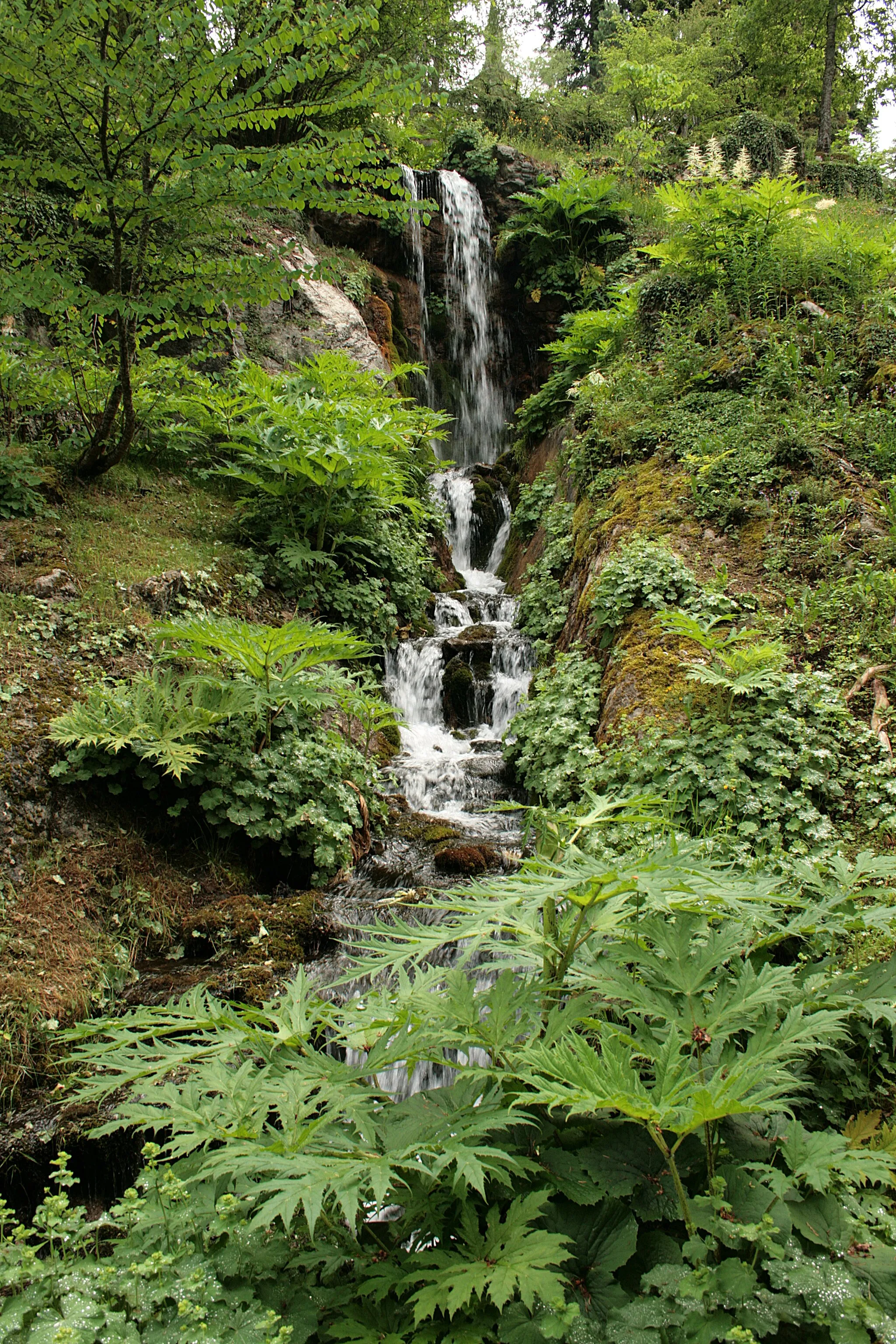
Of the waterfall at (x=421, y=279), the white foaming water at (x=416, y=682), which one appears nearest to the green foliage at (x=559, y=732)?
the white foaming water at (x=416, y=682)

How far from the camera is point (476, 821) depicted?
6.14 metres

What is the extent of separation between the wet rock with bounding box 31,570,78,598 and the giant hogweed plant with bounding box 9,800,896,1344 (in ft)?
13.6

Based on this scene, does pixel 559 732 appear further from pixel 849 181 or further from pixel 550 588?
pixel 849 181

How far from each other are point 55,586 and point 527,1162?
5.17m

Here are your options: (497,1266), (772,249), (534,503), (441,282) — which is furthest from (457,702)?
(441,282)

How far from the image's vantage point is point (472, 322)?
16.4 m

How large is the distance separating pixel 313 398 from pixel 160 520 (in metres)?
2.31

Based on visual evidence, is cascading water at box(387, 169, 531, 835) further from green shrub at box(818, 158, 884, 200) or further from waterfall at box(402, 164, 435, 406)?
green shrub at box(818, 158, 884, 200)

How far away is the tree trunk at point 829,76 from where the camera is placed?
16641mm

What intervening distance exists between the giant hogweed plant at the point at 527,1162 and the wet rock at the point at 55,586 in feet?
13.6

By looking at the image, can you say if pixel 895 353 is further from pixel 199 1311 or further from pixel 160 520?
pixel 199 1311

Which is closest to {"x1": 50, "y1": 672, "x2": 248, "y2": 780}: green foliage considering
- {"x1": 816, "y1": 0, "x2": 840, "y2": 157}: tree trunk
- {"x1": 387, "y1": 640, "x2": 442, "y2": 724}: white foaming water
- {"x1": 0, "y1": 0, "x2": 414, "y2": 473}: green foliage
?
{"x1": 0, "y1": 0, "x2": 414, "y2": 473}: green foliage

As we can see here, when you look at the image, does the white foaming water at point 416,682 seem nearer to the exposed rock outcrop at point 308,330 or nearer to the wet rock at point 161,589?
the wet rock at point 161,589

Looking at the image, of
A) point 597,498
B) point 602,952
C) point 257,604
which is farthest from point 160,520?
point 602,952
